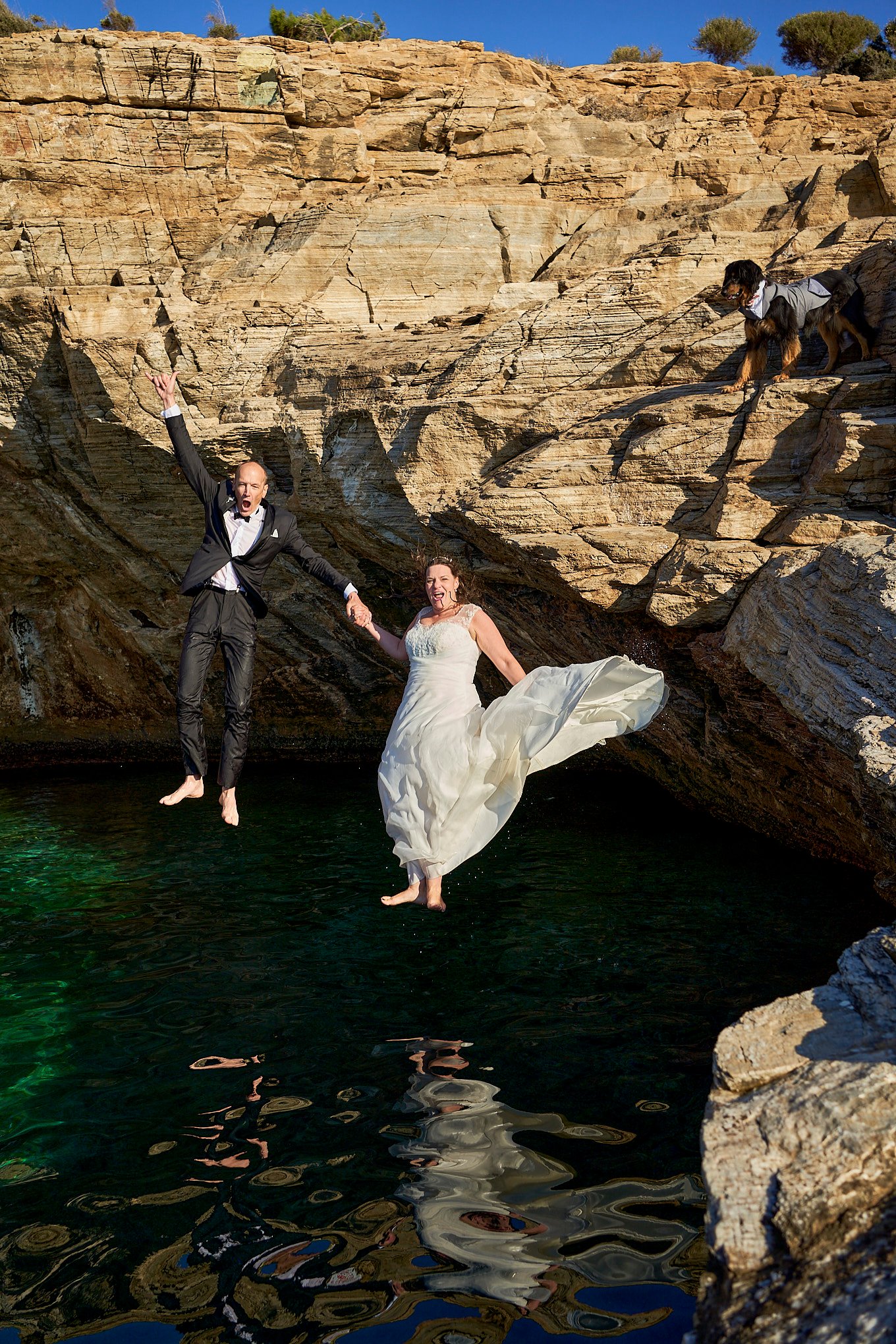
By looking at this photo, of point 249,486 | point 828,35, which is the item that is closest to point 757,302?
point 249,486

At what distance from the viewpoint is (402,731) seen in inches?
251

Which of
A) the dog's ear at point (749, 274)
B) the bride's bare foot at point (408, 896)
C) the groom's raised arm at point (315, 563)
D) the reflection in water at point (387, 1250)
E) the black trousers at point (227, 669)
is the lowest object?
the reflection in water at point (387, 1250)

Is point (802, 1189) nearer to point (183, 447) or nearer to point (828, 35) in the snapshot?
point (183, 447)

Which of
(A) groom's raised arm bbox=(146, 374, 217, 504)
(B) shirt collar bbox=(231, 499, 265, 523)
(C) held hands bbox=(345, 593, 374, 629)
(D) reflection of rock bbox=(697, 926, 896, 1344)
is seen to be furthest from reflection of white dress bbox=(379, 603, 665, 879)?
(D) reflection of rock bbox=(697, 926, 896, 1344)

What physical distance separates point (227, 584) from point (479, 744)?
93.8 inches

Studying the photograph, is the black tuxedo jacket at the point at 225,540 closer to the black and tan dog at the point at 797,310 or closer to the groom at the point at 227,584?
the groom at the point at 227,584

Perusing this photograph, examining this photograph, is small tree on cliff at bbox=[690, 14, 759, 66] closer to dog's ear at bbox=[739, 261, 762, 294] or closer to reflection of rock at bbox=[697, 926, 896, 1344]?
dog's ear at bbox=[739, 261, 762, 294]

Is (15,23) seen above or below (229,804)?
above

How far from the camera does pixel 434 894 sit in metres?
6.02

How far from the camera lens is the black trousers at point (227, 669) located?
276 inches

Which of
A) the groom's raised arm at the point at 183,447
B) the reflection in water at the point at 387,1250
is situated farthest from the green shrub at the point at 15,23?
the reflection in water at the point at 387,1250

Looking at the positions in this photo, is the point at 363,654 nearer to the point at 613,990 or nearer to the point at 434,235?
the point at 434,235

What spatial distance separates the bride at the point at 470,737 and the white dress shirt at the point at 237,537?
1149 mm

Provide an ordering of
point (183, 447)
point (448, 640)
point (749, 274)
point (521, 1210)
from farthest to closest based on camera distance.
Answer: point (749, 274) < point (183, 447) < point (448, 640) < point (521, 1210)
